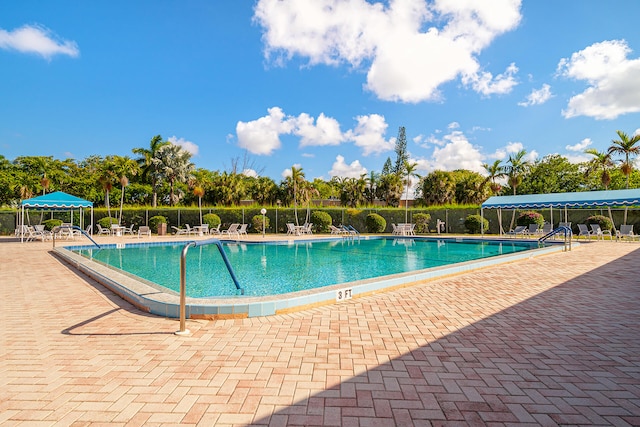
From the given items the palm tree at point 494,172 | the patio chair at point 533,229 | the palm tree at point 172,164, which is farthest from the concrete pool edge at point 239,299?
the palm tree at point 494,172

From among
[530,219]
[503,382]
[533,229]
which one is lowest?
[503,382]

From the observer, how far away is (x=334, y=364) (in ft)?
9.13

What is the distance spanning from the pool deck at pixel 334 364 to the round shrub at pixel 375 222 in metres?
16.7

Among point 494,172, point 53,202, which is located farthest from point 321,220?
point 494,172

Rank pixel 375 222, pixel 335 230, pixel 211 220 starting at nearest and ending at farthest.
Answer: pixel 335 230 → pixel 375 222 → pixel 211 220

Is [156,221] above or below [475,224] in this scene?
above

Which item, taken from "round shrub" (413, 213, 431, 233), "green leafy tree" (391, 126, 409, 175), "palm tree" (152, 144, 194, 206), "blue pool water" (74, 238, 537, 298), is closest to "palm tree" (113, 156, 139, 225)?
"palm tree" (152, 144, 194, 206)

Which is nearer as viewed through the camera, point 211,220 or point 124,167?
point 211,220

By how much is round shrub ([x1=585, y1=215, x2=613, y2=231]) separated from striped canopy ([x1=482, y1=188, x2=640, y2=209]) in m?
2.46

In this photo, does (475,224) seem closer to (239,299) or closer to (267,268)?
(267,268)

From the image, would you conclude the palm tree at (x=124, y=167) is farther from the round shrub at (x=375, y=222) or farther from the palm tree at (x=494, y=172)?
the palm tree at (x=494, y=172)

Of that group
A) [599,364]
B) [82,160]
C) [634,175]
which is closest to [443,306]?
[599,364]

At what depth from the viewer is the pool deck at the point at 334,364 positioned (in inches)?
81.9

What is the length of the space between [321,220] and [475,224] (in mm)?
9876
